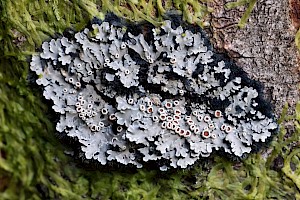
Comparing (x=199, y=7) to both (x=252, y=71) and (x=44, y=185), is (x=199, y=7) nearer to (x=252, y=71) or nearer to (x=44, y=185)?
(x=252, y=71)

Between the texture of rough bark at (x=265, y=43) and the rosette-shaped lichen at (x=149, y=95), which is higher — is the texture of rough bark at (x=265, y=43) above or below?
above

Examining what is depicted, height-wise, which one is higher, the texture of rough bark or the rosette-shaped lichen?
the texture of rough bark

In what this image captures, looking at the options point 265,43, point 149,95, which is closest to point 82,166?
point 149,95

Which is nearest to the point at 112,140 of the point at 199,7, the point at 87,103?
the point at 87,103

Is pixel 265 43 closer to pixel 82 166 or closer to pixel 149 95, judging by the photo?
pixel 149 95
